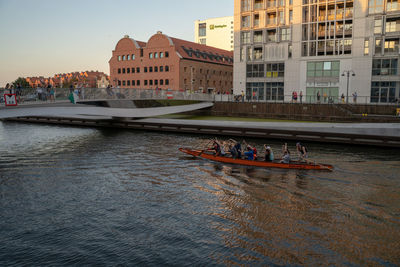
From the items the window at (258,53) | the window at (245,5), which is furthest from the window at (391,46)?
the window at (245,5)

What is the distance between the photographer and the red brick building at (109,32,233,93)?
78.1m

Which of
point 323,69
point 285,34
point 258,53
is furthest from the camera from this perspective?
point 258,53

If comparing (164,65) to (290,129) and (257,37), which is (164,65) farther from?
(290,129)

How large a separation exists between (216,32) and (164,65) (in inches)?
3444

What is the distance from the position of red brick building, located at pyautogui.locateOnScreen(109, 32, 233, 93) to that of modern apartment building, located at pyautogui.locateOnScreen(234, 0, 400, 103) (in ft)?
68.5

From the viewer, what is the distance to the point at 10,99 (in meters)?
24.7

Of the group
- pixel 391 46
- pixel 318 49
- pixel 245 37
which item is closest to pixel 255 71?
pixel 245 37

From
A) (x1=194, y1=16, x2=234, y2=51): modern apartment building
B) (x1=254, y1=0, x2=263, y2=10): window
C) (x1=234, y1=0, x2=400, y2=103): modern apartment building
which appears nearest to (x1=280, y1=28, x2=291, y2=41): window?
(x1=234, y1=0, x2=400, y2=103): modern apartment building

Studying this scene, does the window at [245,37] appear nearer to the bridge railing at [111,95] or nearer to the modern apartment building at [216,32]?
the bridge railing at [111,95]

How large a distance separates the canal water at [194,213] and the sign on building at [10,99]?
437 centimetres

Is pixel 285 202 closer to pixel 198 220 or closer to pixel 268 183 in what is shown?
pixel 268 183

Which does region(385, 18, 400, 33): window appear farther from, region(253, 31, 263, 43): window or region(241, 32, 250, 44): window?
region(241, 32, 250, 44): window

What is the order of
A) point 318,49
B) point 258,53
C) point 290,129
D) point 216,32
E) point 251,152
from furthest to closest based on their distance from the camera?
point 216,32, point 258,53, point 318,49, point 290,129, point 251,152

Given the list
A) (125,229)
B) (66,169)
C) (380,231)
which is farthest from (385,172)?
(66,169)
